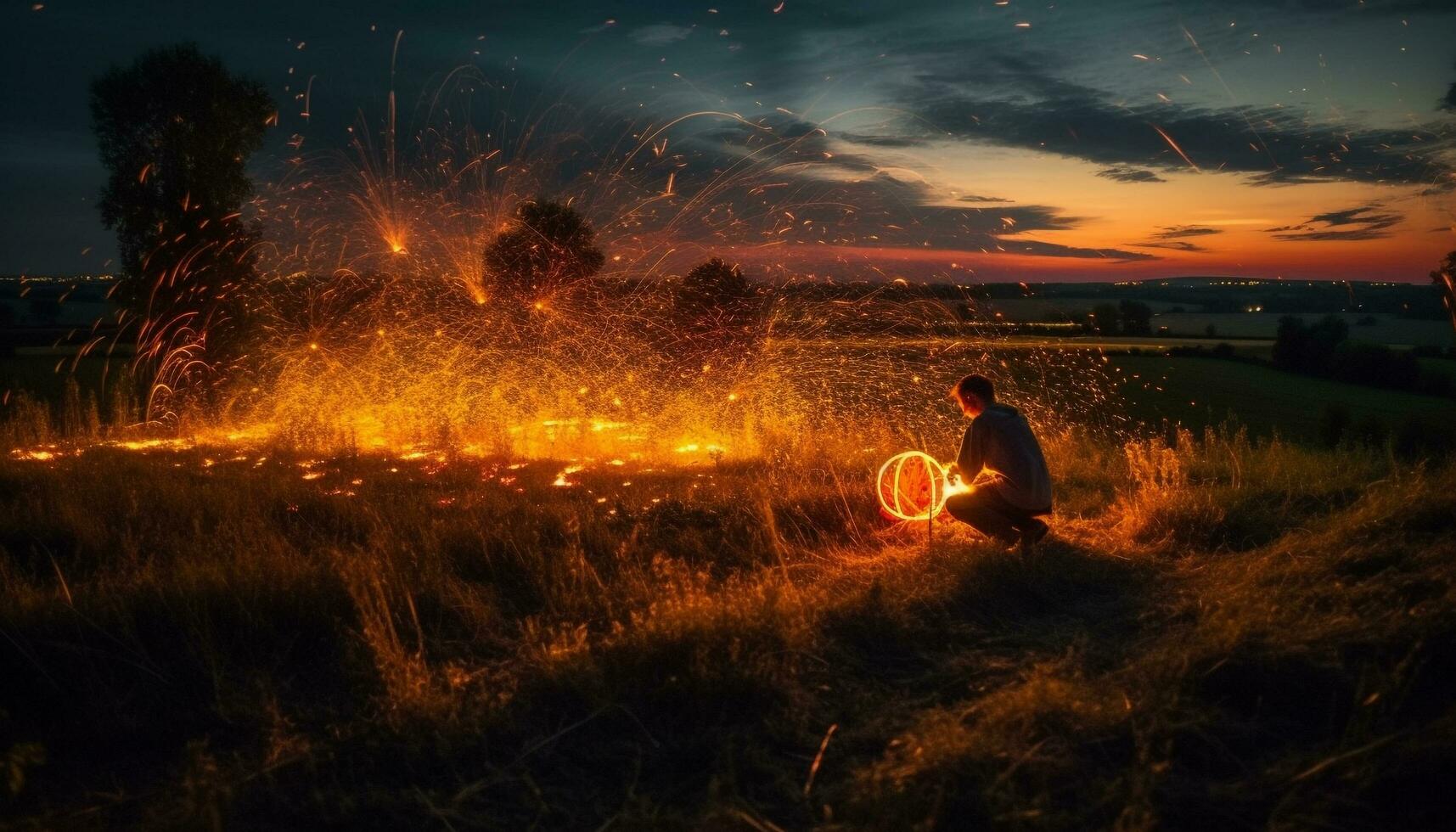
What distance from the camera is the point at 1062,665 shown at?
4.61 m

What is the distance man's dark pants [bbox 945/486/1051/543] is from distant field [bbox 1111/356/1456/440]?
61.1ft

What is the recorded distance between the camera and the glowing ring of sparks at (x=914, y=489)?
23.5 ft

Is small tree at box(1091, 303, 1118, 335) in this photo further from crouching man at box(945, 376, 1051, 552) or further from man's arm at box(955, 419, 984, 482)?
man's arm at box(955, 419, 984, 482)

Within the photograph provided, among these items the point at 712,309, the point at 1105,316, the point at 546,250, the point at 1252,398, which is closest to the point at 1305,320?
the point at 1252,398

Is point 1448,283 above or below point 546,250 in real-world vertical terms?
below

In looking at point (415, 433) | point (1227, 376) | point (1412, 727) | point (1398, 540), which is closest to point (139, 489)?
point (415, 433)

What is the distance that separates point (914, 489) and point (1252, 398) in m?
28.1

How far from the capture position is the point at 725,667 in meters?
4.54

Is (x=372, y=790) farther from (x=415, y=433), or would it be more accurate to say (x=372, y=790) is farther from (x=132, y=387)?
(x=132, y=387)

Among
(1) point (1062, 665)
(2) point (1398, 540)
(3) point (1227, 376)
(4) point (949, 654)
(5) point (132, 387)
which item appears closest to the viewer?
(1) point (1062, 665)

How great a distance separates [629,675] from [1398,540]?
522 centimetres

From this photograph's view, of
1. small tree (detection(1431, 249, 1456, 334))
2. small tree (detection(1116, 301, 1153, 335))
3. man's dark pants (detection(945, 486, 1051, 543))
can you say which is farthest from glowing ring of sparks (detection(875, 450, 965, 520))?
small tree (detection(1116, 301, 1153, 335))

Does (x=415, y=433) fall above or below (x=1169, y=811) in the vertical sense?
above

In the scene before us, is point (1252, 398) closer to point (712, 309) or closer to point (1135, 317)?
point (1135, 317)
